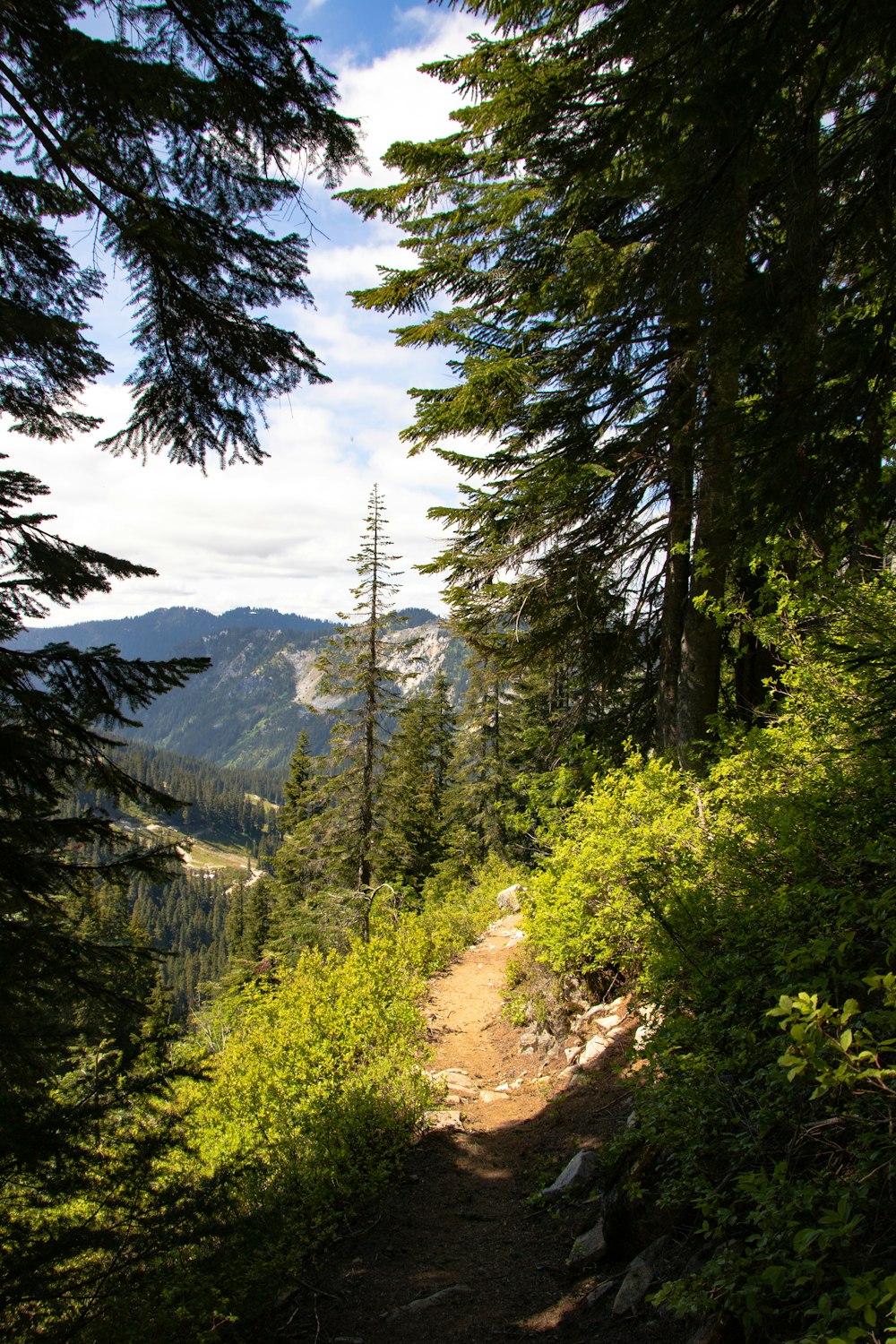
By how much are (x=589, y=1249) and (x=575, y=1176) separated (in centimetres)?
96

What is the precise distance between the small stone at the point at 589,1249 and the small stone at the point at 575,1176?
2.32ft

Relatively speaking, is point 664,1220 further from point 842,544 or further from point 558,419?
point 558,419

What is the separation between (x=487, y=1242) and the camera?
15.4ft

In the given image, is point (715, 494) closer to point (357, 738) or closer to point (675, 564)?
point (675, 564)

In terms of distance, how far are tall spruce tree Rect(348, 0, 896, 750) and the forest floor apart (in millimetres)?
3944

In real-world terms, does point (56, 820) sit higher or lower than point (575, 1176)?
higher

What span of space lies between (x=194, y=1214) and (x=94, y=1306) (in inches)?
19.5

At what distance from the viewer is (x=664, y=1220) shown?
3.40 m

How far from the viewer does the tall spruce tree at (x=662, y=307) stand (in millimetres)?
3486

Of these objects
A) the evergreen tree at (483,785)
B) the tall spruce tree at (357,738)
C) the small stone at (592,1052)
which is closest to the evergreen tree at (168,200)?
the small stone at (592,1052)

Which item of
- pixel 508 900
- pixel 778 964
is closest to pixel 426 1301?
pixel 778 964

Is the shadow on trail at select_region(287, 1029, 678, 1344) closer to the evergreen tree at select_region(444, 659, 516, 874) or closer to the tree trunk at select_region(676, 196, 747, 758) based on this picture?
the tree trunk at select_region(676, 196, 747, 758)

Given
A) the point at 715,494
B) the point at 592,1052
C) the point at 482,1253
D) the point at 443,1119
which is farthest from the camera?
the point at 443,1119

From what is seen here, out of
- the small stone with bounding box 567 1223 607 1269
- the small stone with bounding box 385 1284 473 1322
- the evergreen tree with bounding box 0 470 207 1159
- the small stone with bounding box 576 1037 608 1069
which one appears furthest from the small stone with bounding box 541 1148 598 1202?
the evergreen tree with bounding box 0 470 207 1159
